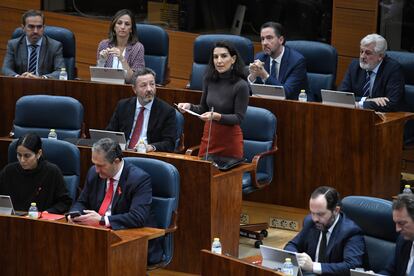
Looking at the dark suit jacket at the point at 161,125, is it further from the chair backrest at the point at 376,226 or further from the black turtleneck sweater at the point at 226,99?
the chair backrest at the point at 376,226

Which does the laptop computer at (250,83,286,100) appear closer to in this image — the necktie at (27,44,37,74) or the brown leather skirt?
the brown leather skirt

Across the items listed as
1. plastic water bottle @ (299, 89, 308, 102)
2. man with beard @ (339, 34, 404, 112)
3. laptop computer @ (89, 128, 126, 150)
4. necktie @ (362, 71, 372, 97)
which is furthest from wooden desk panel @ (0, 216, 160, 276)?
necktie @ (362, 71, 372, 97)

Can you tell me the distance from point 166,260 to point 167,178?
0.49 metres

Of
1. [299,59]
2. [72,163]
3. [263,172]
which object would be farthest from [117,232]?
[299,59]

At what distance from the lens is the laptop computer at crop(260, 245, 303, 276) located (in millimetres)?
5516

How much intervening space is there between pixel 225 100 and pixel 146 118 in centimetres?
62

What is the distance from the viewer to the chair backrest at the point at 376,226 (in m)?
5.81

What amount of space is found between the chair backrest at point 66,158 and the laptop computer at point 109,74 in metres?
1.36

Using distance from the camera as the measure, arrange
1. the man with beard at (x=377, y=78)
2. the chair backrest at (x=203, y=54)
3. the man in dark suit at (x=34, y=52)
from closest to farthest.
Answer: the man with beard at (x=377, y=78) < the chair backrest at (x=203, y=54) < the man in dark suit at (x=34, y=52)

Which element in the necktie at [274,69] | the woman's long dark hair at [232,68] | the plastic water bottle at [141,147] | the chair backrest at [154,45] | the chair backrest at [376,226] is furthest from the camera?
the chair backrest at [154,45]

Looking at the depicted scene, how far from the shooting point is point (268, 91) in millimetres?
8086

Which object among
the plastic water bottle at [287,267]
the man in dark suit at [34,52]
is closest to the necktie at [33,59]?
the man in dark suit at [34,52]

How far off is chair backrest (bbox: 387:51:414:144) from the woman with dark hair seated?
2.75 metres

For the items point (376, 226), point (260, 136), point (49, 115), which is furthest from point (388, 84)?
point (49, 115)
